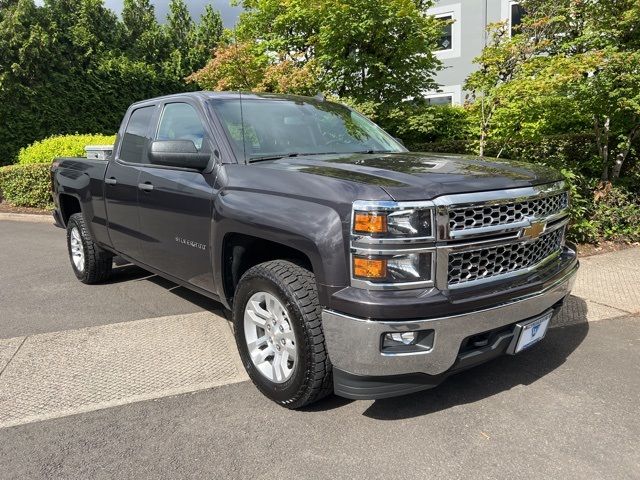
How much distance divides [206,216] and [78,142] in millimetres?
10134

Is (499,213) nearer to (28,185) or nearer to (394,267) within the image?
(394,267)

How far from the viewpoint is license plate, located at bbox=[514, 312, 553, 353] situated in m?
2.91

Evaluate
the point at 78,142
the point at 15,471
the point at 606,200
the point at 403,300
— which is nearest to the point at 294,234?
the point at 403,300

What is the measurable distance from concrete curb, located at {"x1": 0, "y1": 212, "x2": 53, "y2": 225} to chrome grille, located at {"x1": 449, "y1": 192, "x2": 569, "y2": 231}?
32.6ft

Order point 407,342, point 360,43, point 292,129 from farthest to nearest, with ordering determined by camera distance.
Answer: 1. point 360,43
2. point 292,129
3. point 407,342

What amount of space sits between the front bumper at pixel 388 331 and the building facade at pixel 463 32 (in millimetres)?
14689

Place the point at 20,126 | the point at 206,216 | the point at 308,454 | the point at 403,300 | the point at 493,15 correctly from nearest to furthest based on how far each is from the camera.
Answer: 1. the point at 403,300
2. the point at 308,454
3. the point at 206,216
4. the point at 20,126
5. the point at 493,15

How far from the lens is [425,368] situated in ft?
8.55

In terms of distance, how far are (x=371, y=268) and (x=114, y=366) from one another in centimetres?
217

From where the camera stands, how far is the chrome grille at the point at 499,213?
2.59m

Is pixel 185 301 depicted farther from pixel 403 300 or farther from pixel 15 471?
pixel 403 300

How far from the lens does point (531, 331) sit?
118 inches

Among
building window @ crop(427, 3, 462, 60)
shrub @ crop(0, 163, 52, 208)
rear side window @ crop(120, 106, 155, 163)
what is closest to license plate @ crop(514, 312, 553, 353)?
rear side window @ crop(120, 106, 155, 163)

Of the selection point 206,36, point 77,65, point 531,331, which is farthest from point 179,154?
point 206,36
